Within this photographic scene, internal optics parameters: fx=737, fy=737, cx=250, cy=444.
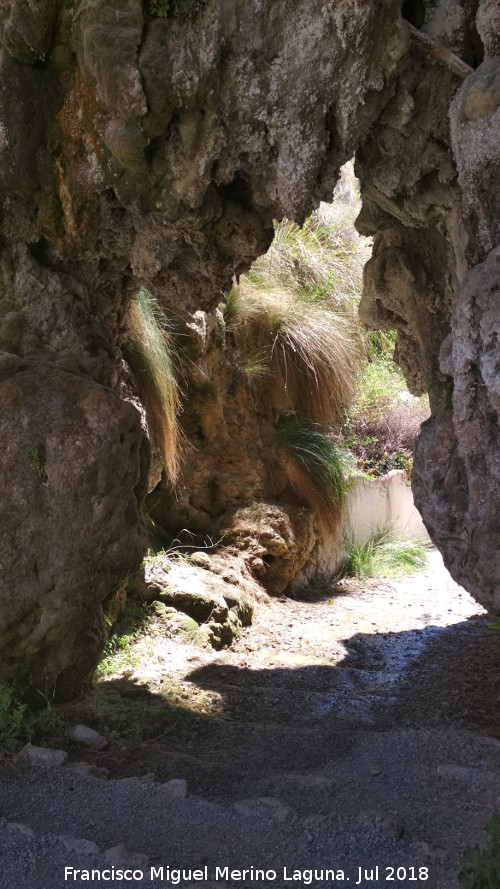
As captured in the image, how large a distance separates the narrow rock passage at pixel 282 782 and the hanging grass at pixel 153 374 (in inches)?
60.6

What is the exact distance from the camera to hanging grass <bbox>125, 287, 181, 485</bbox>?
546 cm

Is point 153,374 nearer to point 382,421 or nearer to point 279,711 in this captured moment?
point 279,711

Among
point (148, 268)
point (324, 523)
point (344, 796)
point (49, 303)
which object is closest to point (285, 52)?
point (148, 268)

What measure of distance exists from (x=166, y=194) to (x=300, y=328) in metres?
4.20

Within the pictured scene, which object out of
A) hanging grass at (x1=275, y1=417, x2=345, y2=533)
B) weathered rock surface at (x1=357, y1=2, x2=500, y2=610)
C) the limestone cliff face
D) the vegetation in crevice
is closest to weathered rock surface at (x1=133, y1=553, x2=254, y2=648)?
the limestone cliff face

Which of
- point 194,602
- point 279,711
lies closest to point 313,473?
point 194,602

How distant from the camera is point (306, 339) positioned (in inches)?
299

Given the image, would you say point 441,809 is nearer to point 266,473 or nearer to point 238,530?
point 238,530

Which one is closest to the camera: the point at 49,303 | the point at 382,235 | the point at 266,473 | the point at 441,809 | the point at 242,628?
the point at 441,809

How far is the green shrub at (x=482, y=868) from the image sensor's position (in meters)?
1.84

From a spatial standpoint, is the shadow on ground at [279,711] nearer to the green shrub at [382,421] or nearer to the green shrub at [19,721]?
the green shrub at [19,721]

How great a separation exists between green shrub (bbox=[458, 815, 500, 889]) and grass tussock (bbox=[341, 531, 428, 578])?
626 cm

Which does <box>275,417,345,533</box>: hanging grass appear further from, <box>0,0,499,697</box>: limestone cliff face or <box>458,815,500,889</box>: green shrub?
<box>458,815,500,889</box>: green shrub

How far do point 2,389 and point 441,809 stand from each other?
2.59 metres
